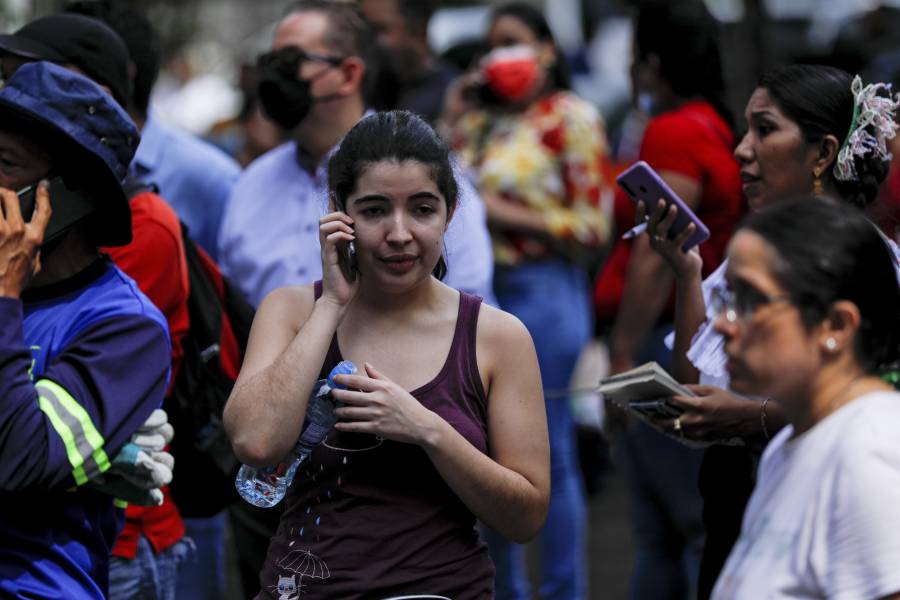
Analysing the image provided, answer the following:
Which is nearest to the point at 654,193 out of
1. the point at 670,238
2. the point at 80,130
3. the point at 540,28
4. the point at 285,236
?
the point at 670,238

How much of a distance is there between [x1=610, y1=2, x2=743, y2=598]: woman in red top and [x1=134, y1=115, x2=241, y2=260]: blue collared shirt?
1.52 metres

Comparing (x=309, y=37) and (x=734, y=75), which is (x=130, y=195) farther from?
(x=734, y=75)

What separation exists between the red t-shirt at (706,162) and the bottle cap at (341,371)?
2.15 metres

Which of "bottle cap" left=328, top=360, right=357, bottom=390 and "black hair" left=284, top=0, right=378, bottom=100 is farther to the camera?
"black hair" left=284, top=0, right=378, bottom=100

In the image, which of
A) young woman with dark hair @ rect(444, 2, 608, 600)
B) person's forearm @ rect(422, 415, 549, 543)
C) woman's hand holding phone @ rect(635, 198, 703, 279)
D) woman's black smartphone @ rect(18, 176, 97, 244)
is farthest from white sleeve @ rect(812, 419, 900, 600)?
young woman with dark hair @ rect(444, 2, 608, 600)

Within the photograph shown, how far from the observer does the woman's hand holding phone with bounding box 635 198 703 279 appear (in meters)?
4.02

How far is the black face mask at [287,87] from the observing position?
529 cm

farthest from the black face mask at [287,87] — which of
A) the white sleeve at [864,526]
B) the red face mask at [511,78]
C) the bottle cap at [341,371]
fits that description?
the white sleeve at [864,526]

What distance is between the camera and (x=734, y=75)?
26.8 ft

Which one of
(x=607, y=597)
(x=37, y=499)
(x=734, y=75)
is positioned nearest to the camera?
(x=37, y=499)

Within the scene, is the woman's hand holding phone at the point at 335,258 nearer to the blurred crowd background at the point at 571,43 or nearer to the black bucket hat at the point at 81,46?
the black bucket hat at the point at 81,46

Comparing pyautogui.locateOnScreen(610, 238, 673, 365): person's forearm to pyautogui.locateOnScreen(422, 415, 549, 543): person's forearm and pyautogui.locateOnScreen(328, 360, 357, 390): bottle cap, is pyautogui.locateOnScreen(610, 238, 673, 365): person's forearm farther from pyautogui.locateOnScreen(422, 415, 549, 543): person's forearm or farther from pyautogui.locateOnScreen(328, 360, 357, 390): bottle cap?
pyautogui.locateOnScreen(328, 360, 357, 390): bottle cap

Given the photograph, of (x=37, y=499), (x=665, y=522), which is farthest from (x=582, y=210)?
(x=37, y=499)

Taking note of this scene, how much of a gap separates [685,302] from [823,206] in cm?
136
